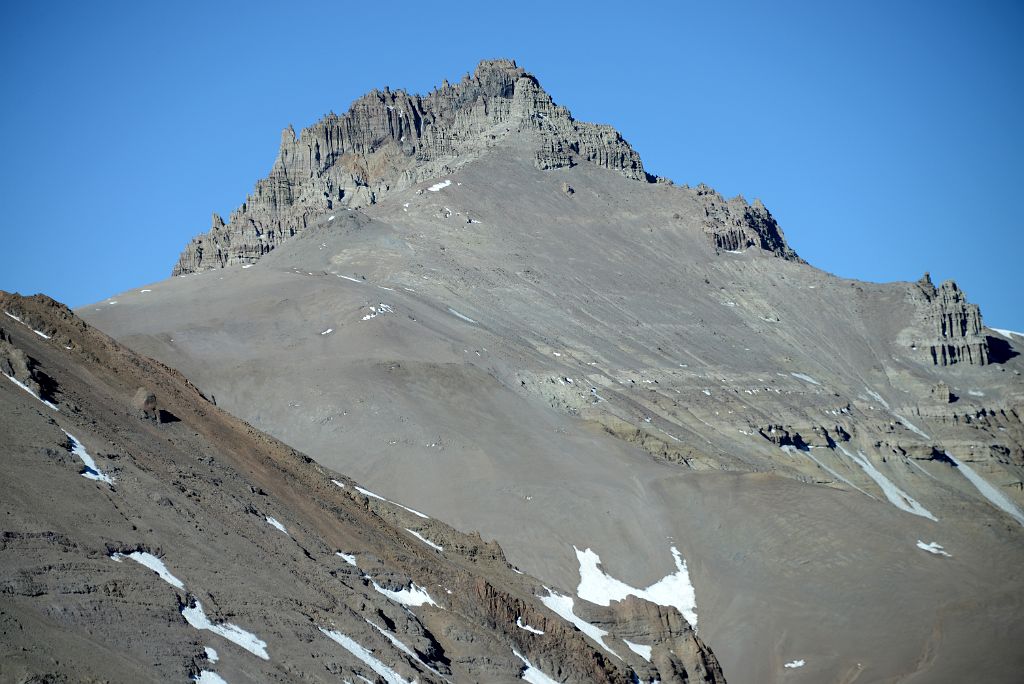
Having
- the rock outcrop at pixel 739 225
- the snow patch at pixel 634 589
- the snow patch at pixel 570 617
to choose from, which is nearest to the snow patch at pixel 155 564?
the snow patch at pixel 570 617

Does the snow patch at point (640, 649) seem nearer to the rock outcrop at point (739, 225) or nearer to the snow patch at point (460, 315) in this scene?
the snow patch at point (460, 315)

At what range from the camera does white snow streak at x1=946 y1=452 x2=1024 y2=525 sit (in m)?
119

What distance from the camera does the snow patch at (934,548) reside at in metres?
76.4

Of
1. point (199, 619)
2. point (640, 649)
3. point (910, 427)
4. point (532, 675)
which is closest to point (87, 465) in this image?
point (199, 619)

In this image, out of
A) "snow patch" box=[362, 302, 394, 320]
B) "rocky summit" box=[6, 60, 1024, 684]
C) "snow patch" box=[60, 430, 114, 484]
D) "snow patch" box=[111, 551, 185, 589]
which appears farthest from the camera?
→ "snow patch" box=[362, 302, 394, 320]

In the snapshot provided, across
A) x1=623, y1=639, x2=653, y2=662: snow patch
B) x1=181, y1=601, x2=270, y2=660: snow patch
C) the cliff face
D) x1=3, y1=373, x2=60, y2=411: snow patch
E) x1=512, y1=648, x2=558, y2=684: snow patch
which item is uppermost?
the cliff face

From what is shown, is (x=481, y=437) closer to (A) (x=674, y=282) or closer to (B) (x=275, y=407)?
(B) (x=275, y=407)

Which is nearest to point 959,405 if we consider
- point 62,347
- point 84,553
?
point 62,347

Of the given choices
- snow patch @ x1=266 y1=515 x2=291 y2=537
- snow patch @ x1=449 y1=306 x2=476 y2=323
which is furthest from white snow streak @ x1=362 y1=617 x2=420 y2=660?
snow patch @ x1=449 y1=306 x2=476 y2=323

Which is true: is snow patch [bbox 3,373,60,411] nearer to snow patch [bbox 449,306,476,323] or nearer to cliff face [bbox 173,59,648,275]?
snow patch [bbox 449,306,476,323]

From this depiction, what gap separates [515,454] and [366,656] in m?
46.5

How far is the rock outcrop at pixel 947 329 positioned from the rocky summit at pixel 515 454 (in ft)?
1.33

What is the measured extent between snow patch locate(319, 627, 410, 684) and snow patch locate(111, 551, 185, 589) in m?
4.30

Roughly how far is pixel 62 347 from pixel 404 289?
246 ft
